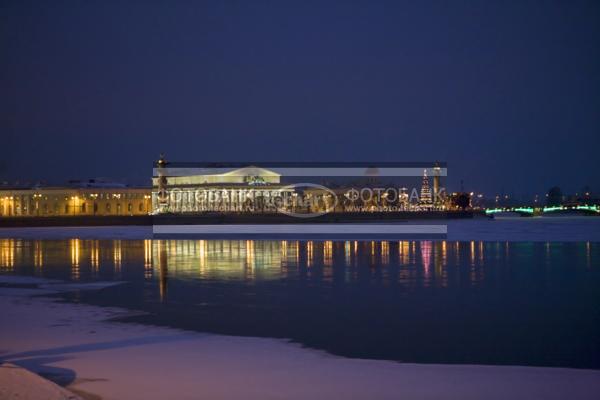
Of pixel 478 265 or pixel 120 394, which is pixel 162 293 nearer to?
pixel 120 394

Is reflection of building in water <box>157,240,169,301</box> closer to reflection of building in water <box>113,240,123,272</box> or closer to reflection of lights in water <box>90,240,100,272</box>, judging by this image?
reflection of building in water <box>113,240,123,272</box>

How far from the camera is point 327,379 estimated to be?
29.3 feet

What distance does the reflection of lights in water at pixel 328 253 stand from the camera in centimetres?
2431

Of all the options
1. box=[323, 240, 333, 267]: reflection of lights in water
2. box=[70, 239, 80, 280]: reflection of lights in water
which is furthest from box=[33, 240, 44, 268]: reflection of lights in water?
box=[323, 240, 333, 267]: reflection of lights in water

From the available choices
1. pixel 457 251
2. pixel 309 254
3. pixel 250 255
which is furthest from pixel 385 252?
pixel 250 255

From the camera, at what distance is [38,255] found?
94.7 ft

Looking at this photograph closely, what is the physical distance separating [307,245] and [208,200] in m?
73.8

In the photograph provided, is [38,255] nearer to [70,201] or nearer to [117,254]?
[117,254]

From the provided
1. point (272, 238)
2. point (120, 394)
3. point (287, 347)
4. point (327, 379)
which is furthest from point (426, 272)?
point (272, 238)

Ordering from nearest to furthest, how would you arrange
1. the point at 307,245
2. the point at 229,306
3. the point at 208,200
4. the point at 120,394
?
the point at 120,394, the point at 229,306, the point at 307,245, the point at 208,200

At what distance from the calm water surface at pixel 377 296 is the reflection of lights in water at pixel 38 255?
0.17m

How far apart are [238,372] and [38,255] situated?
21.8 metres

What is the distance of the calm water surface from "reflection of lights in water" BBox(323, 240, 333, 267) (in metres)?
0.08

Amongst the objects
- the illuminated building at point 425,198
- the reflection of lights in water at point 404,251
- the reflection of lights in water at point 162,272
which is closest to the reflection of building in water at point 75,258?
the reflection of lights in water at point 162,272
